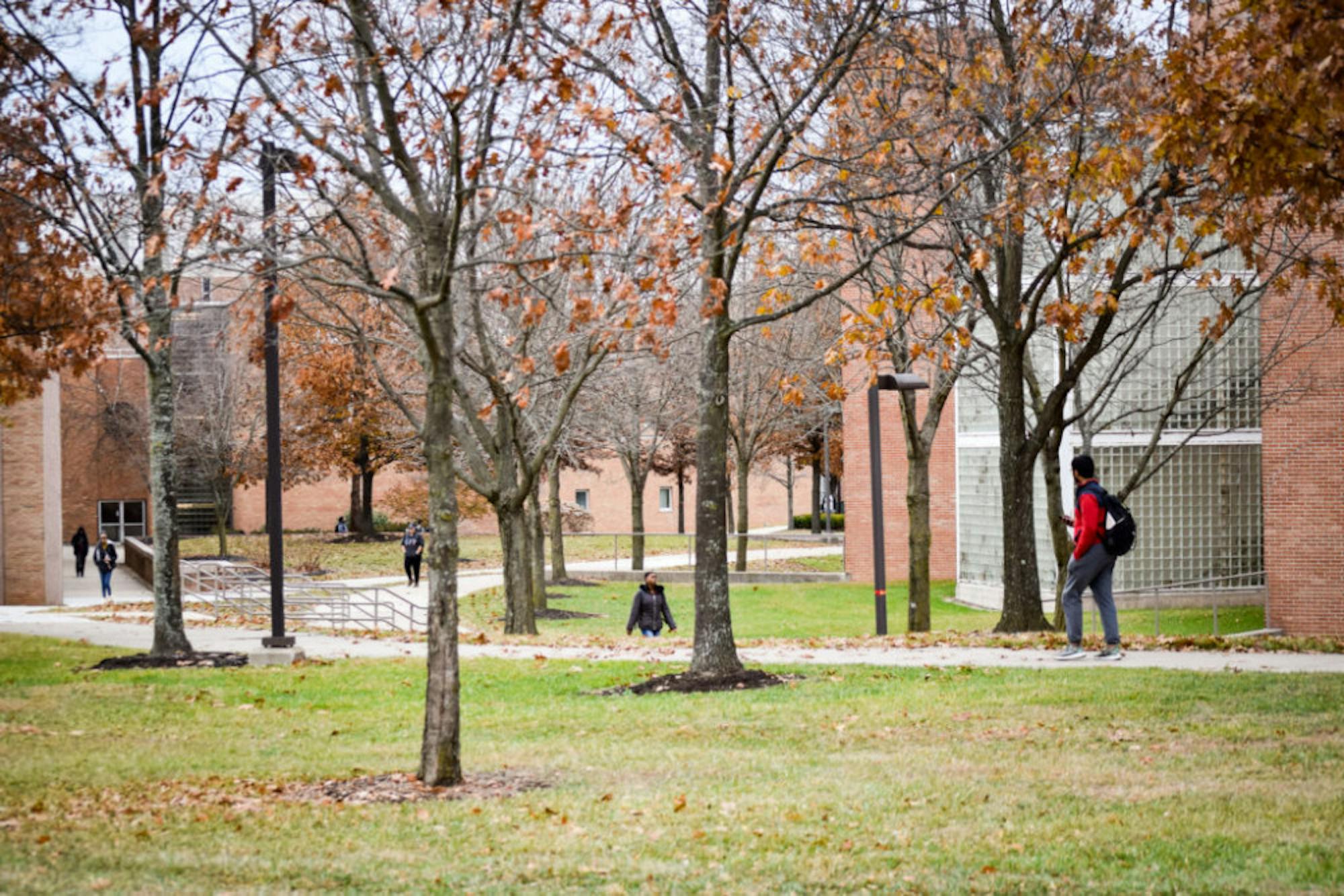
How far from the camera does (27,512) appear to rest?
31.3m

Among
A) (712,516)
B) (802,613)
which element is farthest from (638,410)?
(712,516)

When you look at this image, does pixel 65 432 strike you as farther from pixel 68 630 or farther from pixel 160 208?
pixel 160 208

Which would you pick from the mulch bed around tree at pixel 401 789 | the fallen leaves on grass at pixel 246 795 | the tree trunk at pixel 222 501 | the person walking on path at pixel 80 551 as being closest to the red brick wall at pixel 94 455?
the tree trunk at pixel 222 501

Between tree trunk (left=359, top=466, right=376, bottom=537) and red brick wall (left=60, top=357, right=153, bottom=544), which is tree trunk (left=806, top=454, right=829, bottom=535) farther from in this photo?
red brick wall (left=60, top=357, right=153, bottom=544)

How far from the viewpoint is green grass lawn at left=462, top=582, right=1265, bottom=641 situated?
80.1 ft

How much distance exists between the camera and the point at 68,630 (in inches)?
808

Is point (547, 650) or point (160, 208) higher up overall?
point (160, 208)

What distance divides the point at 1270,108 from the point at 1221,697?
4.37 m

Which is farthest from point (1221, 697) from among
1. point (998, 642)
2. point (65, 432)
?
point (65, 432)

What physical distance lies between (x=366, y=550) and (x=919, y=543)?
2994 centimetres

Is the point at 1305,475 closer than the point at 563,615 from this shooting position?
Yes

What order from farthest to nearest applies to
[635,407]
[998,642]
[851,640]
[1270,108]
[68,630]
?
1. [635,407]
2. [68,630]
3. [851,640]
4. [998,642]
5. [1270,108]

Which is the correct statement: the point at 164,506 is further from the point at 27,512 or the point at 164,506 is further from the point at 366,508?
the point at 366,508

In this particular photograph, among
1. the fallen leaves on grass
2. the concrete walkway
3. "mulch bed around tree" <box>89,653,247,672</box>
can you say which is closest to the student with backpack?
the concrete walkway
